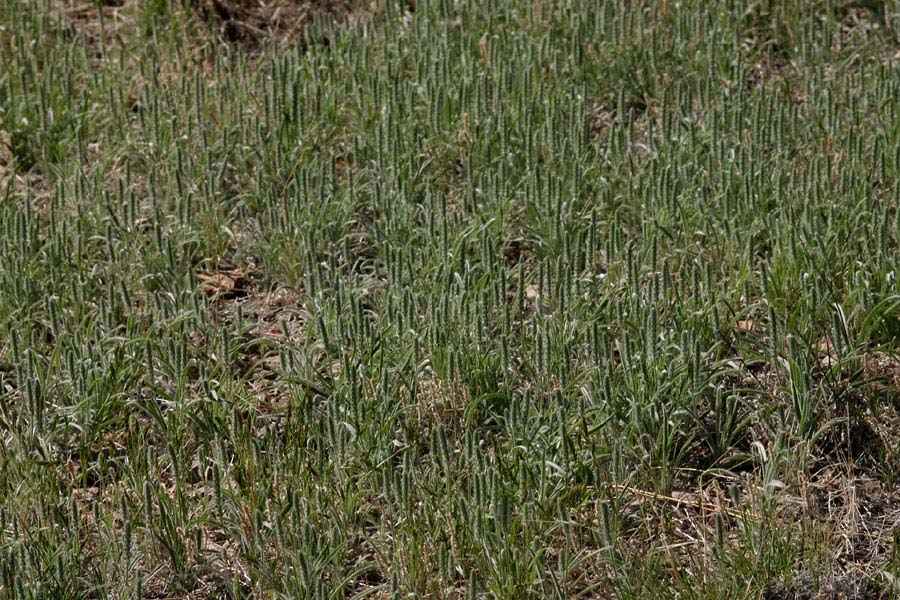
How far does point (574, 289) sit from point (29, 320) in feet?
5.41

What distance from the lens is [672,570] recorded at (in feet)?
9.87

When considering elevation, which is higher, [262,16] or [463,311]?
[262,16]

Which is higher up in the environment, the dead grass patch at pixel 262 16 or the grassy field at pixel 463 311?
the dead grass patch at pixel 262 16

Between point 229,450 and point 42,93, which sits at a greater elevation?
point 42,93

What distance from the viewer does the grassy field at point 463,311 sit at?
10.2ft

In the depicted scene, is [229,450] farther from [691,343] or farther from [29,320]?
[691,343]

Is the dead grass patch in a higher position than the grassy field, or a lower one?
higher

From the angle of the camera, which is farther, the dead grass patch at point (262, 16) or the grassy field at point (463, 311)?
the dead grass patch at point (262, 16)

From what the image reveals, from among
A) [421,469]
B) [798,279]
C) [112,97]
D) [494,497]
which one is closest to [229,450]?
[421,469]

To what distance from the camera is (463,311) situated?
368 cm

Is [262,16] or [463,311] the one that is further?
[262,16]

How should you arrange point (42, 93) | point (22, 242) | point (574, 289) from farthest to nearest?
point (42, 93)
point (22, 242)
point (574, 289)

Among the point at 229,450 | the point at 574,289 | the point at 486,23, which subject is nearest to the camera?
the point at 229,450

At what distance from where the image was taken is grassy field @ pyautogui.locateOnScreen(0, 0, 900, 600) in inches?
123
